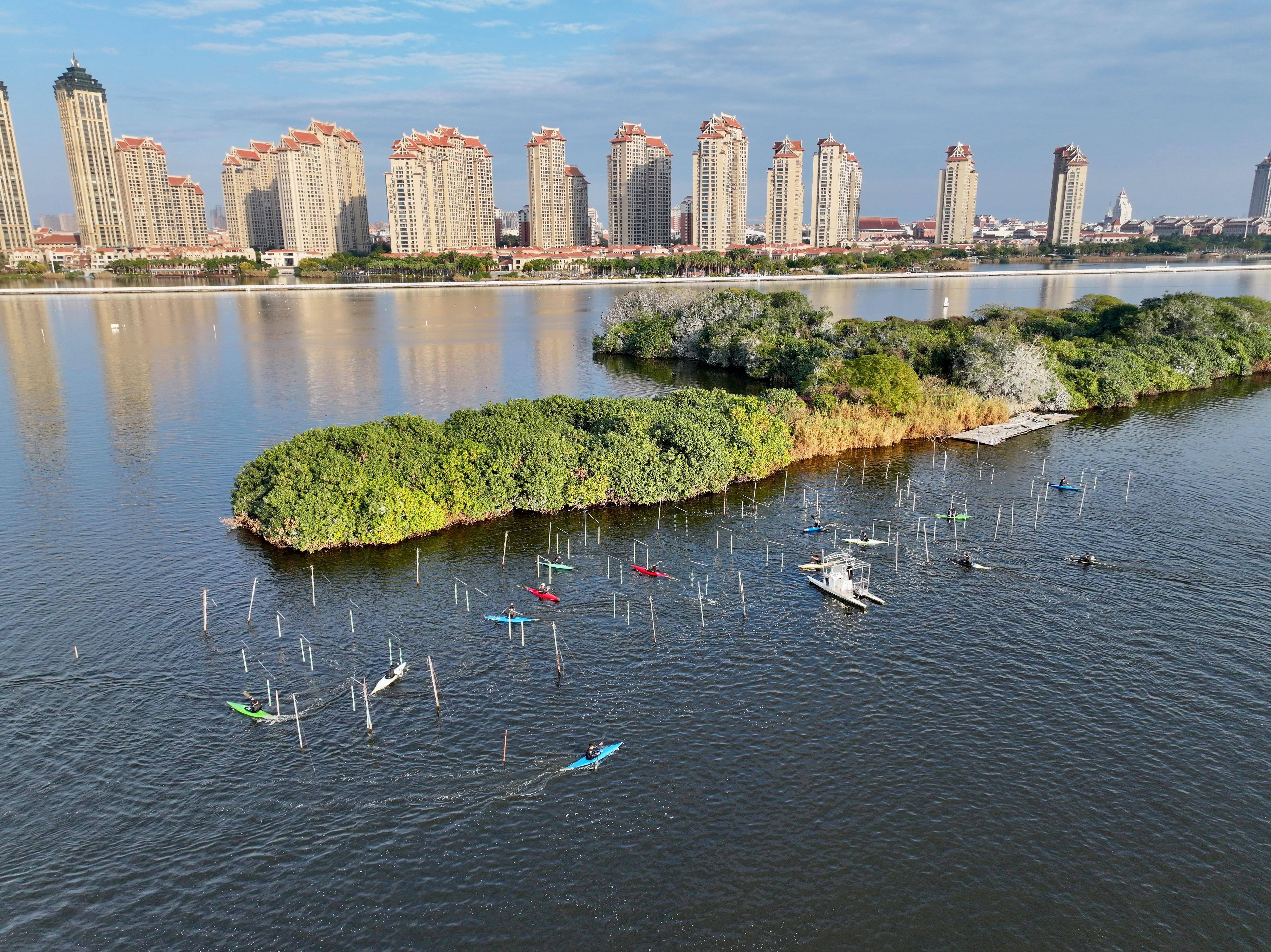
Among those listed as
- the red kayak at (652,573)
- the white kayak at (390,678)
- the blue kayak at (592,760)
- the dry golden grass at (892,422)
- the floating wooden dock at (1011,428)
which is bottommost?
the blue kayak at (592,760)

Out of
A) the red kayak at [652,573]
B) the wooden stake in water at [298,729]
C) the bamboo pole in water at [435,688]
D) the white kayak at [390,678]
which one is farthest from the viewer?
the red kayak at [652,573]

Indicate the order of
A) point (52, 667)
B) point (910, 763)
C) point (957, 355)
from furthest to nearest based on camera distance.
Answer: point (957, 355) < point (52, 667) < point (910, 763)

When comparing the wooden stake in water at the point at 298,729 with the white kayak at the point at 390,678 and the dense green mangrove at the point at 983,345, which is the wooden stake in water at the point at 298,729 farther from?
the dense green mangrove at the point at 983,345

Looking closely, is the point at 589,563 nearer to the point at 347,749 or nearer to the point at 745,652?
the point at 745,652

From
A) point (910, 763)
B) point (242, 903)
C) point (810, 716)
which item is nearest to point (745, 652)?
point (810, 716)

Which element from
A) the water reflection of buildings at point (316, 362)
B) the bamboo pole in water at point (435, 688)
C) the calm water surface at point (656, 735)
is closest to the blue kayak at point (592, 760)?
the calm water surface at point (656, 735)

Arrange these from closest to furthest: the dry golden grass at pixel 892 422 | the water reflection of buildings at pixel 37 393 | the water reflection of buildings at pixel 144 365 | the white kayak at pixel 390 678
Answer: the white kayak at pixel 390 678
the water reflection of buildings at pixel 37 393
the dry golden grass at pixel 892 422
the water reflection of buildings at pixel 144 365

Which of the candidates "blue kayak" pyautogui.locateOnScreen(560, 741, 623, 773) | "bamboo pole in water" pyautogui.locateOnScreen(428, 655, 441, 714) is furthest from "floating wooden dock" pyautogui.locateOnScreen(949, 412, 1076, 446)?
"bamboo pole in water" pyautogui.locateOnScreen(428, 655, 441, 714)
